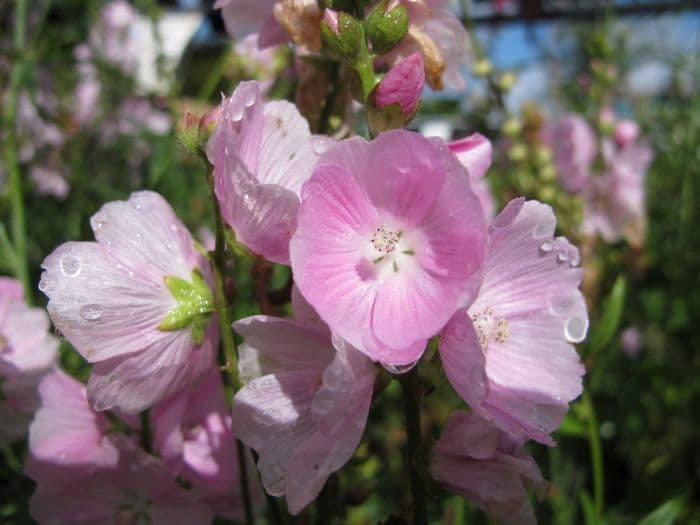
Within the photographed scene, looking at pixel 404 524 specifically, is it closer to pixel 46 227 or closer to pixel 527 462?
pixel 527 462

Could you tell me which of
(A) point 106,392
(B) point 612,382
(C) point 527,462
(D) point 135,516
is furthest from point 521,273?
(B) point 612,382

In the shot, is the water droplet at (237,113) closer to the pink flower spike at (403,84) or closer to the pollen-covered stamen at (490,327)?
the pink flower spike at (403,84)

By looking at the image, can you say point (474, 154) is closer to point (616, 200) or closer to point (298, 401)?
point (298, 401)

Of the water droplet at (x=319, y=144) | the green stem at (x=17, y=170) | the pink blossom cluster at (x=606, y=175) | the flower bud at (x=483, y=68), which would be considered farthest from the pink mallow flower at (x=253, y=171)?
the pink blossom cluster at (x=606, y=175)

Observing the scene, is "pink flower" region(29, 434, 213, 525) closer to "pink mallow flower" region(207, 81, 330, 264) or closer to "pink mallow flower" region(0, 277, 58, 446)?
"pink mallow flower" region(0, 277, 58, 446)

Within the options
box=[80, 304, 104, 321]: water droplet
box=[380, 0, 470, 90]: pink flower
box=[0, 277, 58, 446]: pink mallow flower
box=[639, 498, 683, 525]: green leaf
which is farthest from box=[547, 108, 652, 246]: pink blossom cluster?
box=[80, 304, 104, 321]: water droplet

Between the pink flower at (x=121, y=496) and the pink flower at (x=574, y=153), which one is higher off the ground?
the pink flower at (x=121, y=496)
